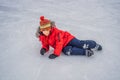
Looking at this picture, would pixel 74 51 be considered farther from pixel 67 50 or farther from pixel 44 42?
pixel 44 42

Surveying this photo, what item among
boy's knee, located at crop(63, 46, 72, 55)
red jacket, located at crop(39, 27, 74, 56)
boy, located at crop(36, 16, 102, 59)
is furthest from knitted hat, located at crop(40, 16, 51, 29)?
boy's knee, located at crop(63, 46, 72, 55)

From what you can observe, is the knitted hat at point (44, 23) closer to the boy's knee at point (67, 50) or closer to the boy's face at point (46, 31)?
the boy's face at point (46, 31)

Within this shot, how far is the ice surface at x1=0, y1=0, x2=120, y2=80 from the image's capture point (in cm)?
213

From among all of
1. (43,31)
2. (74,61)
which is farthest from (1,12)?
(74,61)

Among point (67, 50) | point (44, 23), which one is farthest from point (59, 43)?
point (44, 23)

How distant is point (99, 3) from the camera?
418 cm

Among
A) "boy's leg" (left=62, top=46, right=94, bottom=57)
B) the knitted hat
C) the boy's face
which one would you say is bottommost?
"boy's leg" (left=62, top=46, right=94, bottom=57)

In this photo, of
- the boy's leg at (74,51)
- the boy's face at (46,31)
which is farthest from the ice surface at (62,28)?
the boy's face at (46,31)

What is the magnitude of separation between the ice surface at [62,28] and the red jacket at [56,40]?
0.39ft

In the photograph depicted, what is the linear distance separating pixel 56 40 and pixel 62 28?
78 cm

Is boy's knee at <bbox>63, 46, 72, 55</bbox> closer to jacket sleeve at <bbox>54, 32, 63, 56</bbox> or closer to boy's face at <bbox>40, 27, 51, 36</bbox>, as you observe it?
jacket sleeve at <bbox>54, 32, 63, 56</bbox>

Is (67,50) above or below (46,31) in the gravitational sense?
below

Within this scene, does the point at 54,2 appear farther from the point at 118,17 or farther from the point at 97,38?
the point at 97,38

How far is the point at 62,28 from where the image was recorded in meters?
3.13
